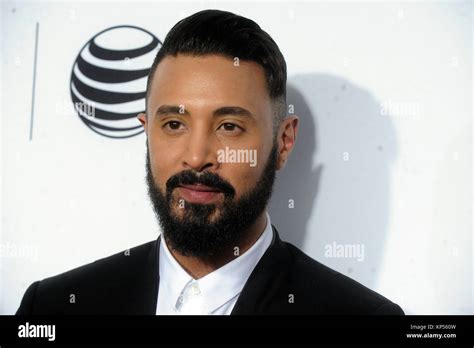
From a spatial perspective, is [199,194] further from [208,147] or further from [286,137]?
[286,137]

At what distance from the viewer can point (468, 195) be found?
144 centimetres

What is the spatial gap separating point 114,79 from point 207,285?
623 millimetres

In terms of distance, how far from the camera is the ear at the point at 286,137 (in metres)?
1.35

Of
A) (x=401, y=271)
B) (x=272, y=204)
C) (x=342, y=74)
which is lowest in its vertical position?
(x=401, y=271)

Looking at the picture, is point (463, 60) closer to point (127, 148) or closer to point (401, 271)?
point (401, 271)

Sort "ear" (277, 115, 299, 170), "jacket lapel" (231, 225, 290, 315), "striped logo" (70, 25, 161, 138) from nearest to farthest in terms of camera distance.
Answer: "jacket lapel" (231, 225, 290, 315), "ear" (277, 115, 299, 170), "striped logo" (70, 25, 161, 138)

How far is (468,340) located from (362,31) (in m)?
0.88

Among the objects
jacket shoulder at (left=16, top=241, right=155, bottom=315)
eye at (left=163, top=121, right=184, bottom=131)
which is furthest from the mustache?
jacket shoulder at (left=16, top=241, right=155, bottom=315)

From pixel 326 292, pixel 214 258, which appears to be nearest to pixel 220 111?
pixel 214 258

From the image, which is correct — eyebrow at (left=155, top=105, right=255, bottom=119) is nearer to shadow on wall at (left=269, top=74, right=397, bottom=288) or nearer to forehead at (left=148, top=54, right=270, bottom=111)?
forehead at (left=148, top=54, right=270, bottom=111)

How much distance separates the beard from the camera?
1269mm

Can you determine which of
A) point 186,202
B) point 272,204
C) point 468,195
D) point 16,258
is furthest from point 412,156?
point 16,258

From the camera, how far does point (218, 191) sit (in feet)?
4.15

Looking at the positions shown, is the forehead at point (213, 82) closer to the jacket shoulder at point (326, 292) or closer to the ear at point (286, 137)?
the ear at point (286, 137)
